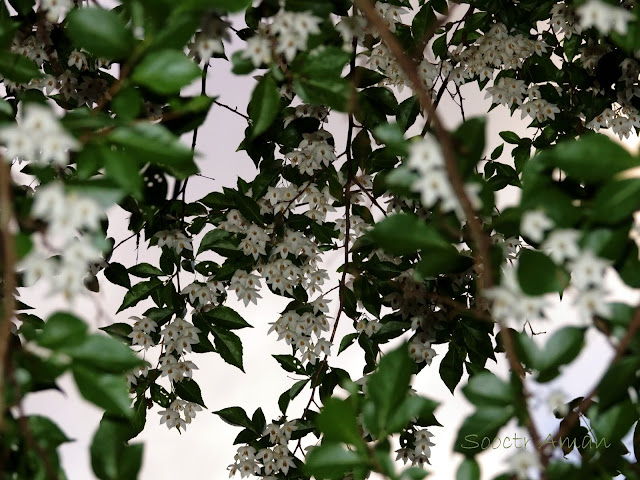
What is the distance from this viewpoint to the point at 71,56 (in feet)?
5.61

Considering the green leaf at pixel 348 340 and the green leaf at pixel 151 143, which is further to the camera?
the green leaf at pixel 348 340

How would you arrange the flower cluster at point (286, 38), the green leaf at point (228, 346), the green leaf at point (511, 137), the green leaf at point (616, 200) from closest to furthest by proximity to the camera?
the green leaf at point (616, 200) → the flower cluster at point (286, 38) → the green leaf at point (228, 346) → the green leaf at point (511, 137)

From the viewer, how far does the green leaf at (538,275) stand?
680 mm

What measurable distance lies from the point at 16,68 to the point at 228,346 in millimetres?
789

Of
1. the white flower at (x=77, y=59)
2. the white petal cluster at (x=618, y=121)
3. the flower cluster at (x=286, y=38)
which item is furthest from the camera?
the white petal cluster at (x=618, y=121)

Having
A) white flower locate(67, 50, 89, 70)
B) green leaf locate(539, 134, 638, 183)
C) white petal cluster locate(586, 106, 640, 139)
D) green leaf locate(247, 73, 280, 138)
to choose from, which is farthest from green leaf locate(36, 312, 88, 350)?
white petal cluster locate(586, 106, 640, 139)

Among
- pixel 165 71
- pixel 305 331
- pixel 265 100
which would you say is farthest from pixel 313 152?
pixel 165 71

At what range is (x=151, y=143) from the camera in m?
0.70

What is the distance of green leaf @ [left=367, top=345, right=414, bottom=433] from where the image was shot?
29.6 inches

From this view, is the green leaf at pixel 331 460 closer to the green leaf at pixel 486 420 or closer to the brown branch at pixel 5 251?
the green leaf at pixel 486 420

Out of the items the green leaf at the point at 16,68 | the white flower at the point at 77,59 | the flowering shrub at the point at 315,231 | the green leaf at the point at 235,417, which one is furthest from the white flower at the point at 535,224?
the white flower at the point at 77,59

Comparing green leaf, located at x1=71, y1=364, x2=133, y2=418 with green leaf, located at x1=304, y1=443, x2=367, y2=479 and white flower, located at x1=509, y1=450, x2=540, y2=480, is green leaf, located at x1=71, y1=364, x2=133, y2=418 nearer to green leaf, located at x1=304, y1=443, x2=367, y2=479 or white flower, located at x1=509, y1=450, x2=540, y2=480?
green leaf, located at x1=304, y1=443, x2=367, y2=479

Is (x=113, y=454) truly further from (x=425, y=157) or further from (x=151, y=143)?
(x=425, y=157)

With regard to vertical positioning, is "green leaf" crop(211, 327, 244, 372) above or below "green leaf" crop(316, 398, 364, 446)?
above
